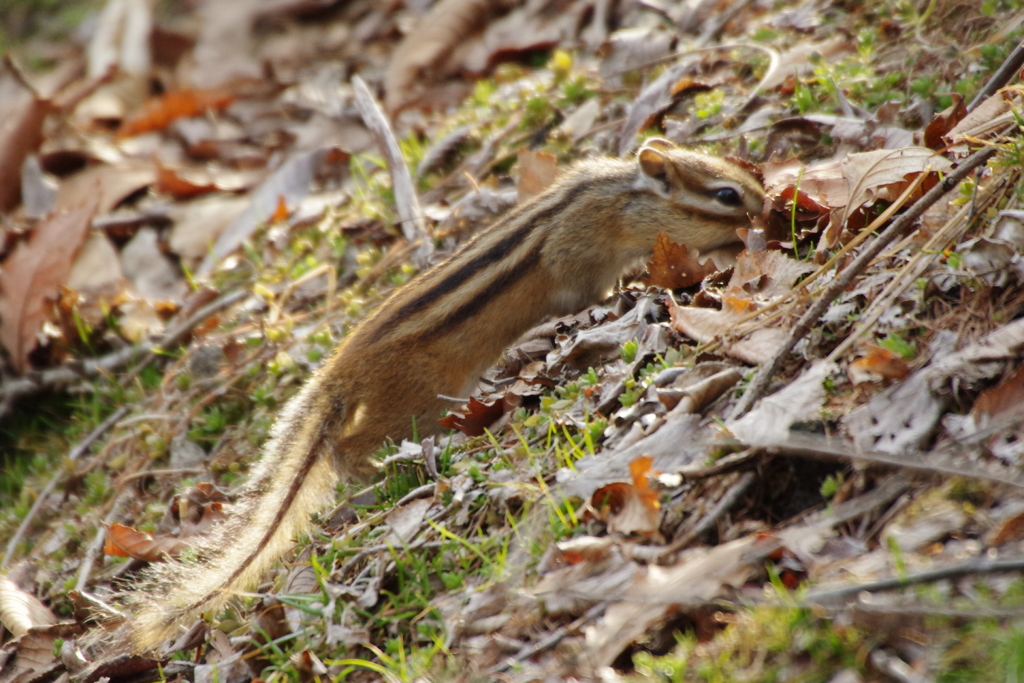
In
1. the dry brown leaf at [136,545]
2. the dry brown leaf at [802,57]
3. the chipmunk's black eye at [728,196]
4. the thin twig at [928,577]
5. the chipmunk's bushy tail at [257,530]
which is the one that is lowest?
the dry brown leaf at [136,545]

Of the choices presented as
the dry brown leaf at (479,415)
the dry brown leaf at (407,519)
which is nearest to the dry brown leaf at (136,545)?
the dry brown leaf at (407,519)

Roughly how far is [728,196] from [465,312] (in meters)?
1.47

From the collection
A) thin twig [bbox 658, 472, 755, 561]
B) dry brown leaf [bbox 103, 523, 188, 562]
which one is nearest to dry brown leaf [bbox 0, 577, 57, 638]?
dry brown leaf [bbox 103, 523, 188, 562]

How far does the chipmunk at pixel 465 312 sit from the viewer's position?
4.13 m

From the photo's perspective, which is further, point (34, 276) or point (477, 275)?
point (34, 276)

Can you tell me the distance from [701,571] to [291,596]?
1.69m

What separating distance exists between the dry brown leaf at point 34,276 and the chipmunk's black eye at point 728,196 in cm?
463

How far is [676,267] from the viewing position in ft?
13.8

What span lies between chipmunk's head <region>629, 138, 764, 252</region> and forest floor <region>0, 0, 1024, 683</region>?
9.4 inches

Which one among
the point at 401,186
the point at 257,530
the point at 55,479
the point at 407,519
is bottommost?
the point at 55,479

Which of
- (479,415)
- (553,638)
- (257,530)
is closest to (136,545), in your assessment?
(257,530)

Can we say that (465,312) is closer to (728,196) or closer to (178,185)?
(728,196)

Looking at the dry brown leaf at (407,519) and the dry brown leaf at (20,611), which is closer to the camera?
the dry brown leaf at (407,519)

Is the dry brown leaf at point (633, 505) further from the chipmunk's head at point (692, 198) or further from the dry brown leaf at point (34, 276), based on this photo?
the dry brown leaf at point (34, 276)
